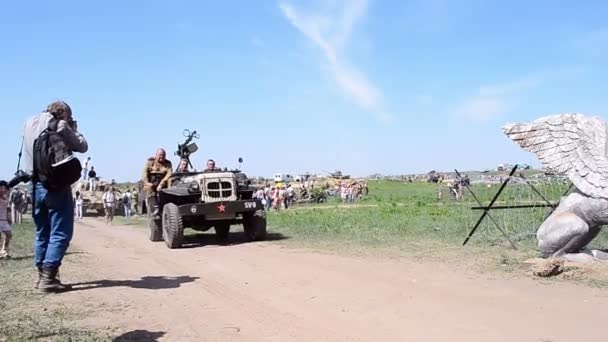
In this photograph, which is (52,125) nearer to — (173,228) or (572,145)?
(173,228)

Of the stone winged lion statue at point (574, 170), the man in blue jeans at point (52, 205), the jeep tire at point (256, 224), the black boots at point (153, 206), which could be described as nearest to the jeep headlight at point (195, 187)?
the jeep tire at point (256, 224)

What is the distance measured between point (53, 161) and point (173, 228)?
6204mm

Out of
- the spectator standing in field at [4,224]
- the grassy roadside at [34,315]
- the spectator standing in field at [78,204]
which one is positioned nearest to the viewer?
the grassy roadside at [34,315]

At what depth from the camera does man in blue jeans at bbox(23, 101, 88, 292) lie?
6.60m

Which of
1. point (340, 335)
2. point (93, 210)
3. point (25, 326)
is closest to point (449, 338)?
point (340, 335)

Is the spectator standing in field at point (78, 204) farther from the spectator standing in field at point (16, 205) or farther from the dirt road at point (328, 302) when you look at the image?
the dirt road at point (328, 302)

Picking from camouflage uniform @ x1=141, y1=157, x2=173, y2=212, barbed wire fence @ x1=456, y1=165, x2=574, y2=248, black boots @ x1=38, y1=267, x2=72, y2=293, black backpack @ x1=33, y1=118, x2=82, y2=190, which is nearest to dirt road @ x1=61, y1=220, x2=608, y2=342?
black boots @ x1=38, y1=267, x2=72, y2=293

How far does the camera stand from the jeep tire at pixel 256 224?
13574 mm

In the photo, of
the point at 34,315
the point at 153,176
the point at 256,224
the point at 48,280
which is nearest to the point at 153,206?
the point at 153,176

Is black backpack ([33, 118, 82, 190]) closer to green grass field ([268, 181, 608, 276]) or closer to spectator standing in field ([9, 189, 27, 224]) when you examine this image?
green grass field ([268, 181, 608, 276])

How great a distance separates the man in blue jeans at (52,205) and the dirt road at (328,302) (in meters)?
0.36

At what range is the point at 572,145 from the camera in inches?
331

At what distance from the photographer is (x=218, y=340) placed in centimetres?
489

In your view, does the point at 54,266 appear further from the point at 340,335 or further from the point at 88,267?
the point at 340,335
